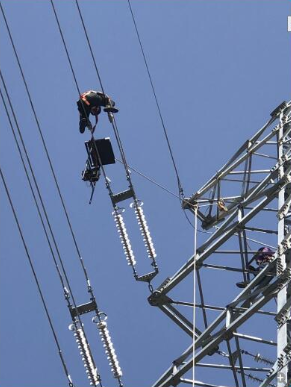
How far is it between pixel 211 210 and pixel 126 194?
3.55 m

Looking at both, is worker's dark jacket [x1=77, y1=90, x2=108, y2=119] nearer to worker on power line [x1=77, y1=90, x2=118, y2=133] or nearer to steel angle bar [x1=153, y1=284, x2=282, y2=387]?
worker on power line [x1=77, y1=90, x2=118, y2=133]

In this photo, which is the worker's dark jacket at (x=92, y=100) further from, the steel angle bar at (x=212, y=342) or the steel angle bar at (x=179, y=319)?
the steel angle bar at (x=212, y=342)

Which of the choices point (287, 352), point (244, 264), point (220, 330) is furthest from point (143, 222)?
point (287, 352)

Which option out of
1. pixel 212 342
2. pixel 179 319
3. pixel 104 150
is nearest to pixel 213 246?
pixel 179 319

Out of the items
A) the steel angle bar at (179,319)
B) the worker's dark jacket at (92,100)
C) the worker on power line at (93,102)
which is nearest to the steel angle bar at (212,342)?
the steel angle bar at (179,319)

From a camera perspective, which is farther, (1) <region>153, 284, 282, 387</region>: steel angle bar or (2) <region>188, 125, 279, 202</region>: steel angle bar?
(2) <region>188, 125, 279, 202</region>: steel angle bar

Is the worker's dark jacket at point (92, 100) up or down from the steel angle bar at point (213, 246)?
up

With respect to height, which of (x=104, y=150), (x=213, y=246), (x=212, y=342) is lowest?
(x=212, y=342)

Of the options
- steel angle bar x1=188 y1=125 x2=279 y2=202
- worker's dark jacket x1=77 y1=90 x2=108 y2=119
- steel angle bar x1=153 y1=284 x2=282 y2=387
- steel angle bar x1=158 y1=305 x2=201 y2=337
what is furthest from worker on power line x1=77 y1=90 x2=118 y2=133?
steel angle bar x1=153 y1=284 x2=282 y2=387

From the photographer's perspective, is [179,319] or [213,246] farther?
[179,319]

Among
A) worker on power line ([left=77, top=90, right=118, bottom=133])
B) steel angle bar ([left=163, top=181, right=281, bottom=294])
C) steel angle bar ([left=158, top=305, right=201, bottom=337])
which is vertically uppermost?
worker on power line ([left=77, top=90, right=118, bottom=133])

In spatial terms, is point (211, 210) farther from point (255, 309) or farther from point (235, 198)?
point (255, 309)

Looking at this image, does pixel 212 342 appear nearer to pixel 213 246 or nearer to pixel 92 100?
pixel 213 246

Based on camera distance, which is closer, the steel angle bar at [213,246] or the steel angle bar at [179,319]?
the steel angle bar at [213,246]
